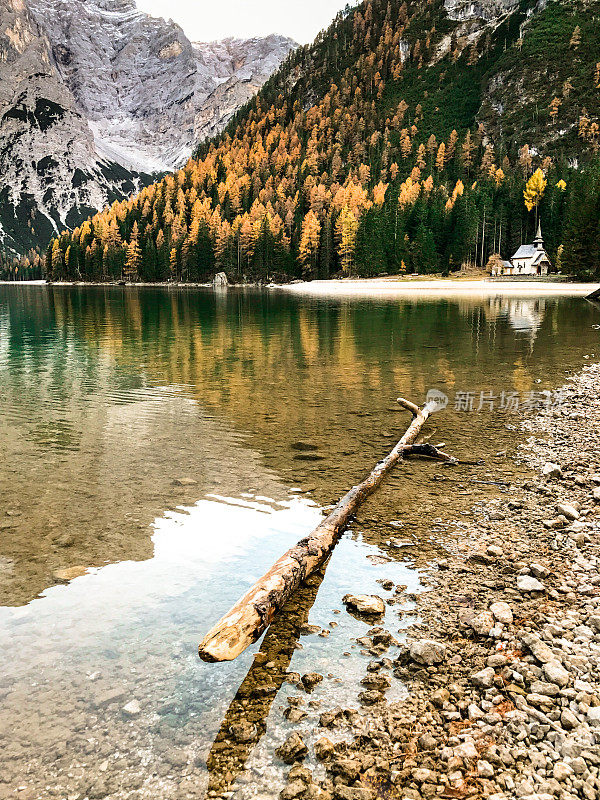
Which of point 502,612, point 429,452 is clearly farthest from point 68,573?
point 429,452

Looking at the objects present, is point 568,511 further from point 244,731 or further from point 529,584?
point 244,731

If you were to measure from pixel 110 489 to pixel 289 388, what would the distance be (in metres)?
10.3

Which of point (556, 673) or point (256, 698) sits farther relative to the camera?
point (256, 698)

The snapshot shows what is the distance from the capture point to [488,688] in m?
4.93

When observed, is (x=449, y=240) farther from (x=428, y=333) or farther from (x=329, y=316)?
(x=428, y=333)

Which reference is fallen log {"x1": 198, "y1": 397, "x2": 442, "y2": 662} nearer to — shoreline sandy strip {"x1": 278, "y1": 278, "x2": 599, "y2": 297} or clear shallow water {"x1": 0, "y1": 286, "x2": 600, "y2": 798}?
clear shallow water {"x1": 0, "y1": 286, "x2": 600, "y2": 798}

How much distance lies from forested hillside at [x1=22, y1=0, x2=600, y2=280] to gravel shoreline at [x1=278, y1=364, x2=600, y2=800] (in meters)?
90.1

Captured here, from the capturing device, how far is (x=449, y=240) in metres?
108

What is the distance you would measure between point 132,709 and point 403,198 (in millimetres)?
127452

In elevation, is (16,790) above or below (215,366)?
below

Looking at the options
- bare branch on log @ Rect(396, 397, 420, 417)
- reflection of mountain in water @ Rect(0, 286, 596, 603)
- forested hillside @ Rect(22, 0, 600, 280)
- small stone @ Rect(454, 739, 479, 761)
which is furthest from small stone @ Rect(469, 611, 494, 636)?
forested hillside @ Rect(22, 0, 600, 280)

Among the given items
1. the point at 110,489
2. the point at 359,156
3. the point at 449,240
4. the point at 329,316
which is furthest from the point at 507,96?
the point at 110,489

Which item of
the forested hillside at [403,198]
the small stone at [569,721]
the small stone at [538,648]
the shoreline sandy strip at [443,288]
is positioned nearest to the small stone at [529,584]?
the small stone at [538,648]

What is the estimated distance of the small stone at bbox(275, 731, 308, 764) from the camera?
14.4 ft
